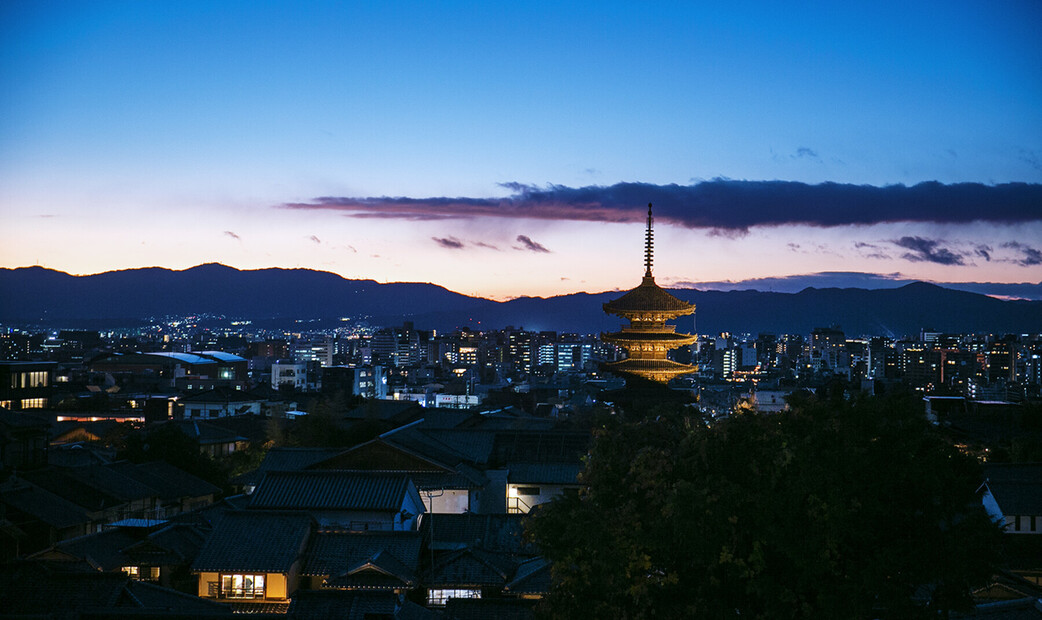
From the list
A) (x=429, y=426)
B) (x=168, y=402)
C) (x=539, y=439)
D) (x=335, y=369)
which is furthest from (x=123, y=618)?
(x=335, y=369)

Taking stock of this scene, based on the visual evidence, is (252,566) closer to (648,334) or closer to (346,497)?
(346,497)

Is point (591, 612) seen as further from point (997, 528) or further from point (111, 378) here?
point (111, 378)

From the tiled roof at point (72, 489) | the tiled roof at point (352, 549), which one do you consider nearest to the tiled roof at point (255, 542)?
the tiled roof at point (352, 549)

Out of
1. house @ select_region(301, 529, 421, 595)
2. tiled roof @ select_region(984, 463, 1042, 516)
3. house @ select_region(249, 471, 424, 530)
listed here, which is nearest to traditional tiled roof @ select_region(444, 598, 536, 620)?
house @ select_region(301, 529, 421, 595)

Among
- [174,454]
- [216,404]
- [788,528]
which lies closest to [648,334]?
[174,454]

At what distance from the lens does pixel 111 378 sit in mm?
79312

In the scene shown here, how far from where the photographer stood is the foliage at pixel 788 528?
9.47m

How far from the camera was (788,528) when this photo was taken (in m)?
9.51

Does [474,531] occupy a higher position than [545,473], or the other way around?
[545,473]

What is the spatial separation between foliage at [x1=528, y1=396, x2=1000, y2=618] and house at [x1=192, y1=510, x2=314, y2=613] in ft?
31.9

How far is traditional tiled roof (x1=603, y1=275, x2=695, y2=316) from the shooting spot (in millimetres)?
36281

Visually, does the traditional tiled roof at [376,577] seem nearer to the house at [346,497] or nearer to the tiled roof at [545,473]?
the house at [346,497]

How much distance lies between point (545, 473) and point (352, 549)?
10.2m

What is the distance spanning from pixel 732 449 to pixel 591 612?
7.96ft
